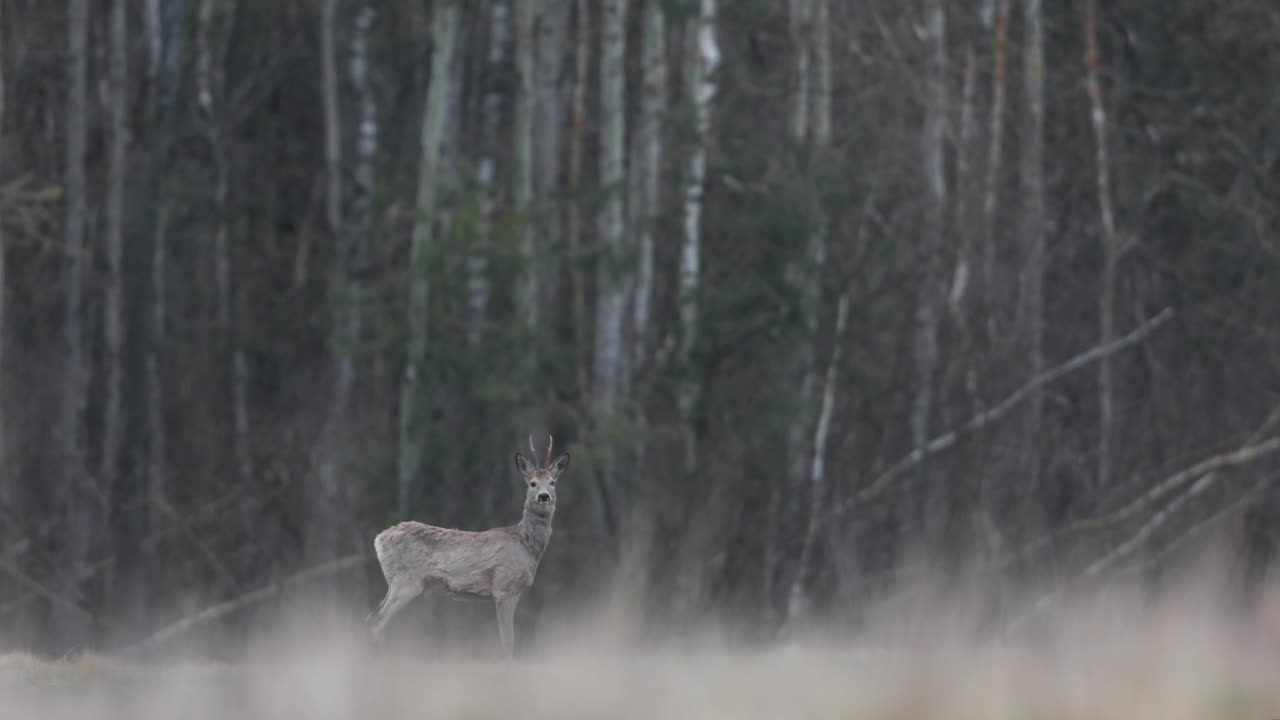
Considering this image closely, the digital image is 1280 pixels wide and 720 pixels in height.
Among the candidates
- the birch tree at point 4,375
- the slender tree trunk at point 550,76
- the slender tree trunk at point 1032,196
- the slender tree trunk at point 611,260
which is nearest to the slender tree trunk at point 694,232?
the slender tree trunk at point 611,260

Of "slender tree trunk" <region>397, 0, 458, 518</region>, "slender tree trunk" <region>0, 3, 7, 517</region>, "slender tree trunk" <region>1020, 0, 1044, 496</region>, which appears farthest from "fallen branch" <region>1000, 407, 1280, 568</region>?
"slender tree trunk" <region>0, 3, 7, 517</region>

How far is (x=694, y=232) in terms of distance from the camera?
1962 centimetres

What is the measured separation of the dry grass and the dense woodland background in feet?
10.6

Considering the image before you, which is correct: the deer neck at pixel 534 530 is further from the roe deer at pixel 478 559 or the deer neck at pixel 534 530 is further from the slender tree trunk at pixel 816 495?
the slender tree trunk at pixel 816 495

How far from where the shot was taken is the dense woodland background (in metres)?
17.4

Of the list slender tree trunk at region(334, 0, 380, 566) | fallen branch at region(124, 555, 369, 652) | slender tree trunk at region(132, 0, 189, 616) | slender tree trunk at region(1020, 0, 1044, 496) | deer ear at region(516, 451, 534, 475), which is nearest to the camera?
deer ear at region(516, 451, 534, 475)

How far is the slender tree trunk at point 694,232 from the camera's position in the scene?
1966 cm

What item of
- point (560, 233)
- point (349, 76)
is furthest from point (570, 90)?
point (560, 233)

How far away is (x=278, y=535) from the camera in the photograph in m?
19.4

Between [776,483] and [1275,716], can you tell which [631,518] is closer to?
[776,483]

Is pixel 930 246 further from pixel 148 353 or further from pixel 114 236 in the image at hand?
pixel 148 353

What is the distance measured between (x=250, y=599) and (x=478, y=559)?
22.5 ft

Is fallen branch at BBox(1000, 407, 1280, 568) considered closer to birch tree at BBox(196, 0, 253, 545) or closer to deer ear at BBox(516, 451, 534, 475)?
deer ear at BBox(516, 451, 534, 475)

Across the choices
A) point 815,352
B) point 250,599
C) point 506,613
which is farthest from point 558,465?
point 815,352
